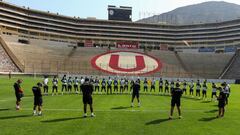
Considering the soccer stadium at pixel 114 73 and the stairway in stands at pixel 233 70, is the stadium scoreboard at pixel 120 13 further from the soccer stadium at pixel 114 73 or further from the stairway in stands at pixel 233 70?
the stairway in stands at pixel 233 70

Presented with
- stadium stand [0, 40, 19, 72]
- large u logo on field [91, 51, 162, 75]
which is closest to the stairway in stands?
large u logo on field [91, 51, 162, 75]

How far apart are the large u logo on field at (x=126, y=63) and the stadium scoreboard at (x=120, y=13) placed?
53.0 m

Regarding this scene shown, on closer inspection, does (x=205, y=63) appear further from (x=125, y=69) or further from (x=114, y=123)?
(x=114, y=123)

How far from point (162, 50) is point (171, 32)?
47036 mm

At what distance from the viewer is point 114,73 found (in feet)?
267

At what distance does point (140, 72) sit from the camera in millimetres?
84500

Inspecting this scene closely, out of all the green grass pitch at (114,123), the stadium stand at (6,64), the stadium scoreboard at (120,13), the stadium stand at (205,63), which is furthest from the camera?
the stadium scoreboard at (120,13)

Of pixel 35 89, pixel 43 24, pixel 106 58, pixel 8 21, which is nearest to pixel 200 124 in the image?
pixel 35 89

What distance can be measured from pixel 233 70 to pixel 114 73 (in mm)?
33097

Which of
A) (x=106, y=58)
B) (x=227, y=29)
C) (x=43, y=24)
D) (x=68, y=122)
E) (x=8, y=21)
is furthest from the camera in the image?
(x=227, y=29)

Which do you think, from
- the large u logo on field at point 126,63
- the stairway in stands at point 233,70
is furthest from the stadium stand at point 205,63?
the large u logo on field at point 126,63

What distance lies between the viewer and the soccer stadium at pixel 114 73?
1750cm

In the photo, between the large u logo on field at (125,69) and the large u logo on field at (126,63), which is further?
the large u logo on field at (125,69)

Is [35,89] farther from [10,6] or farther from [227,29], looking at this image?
[227,29]
